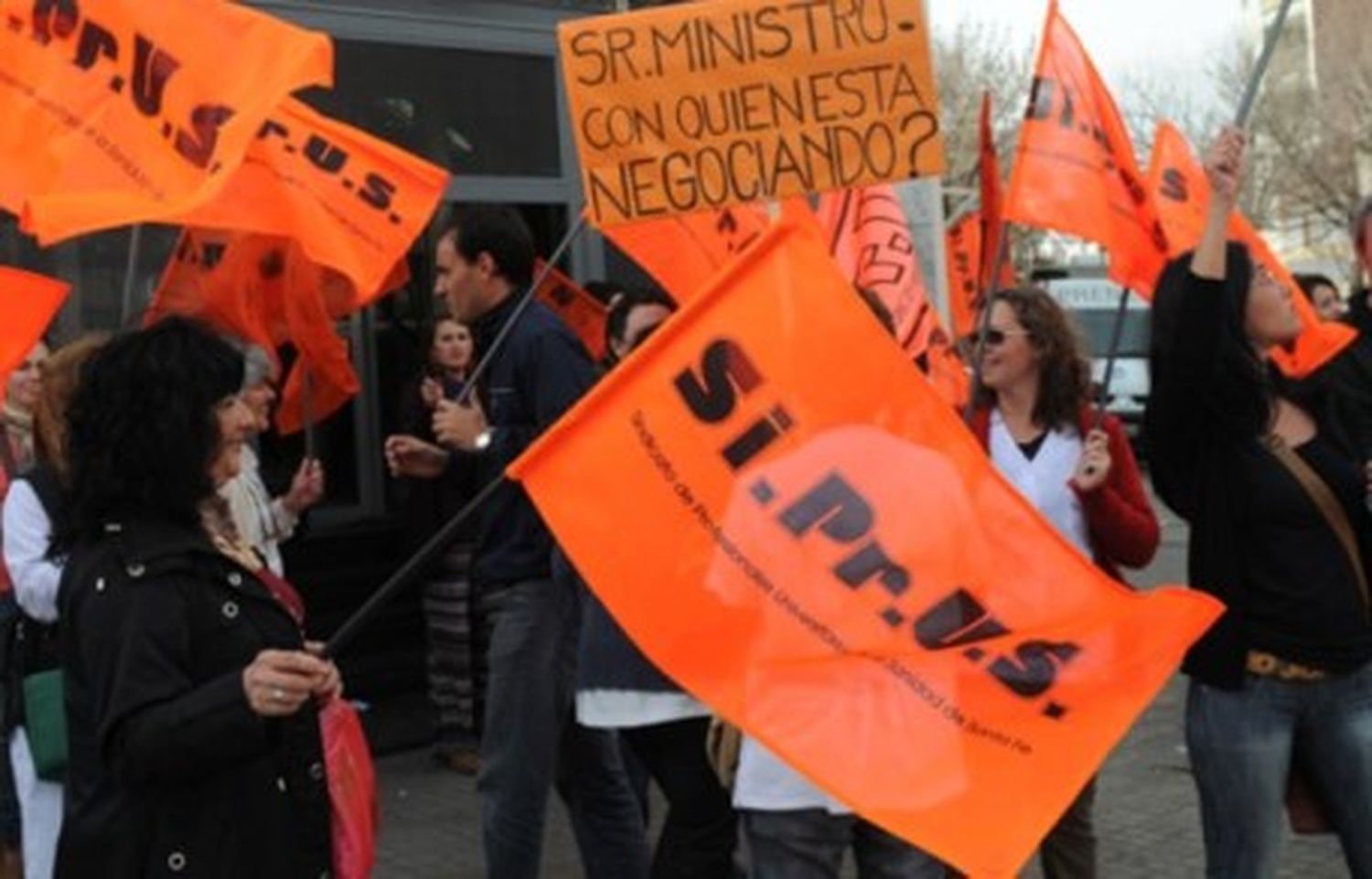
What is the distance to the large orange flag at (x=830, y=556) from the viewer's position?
312 cm

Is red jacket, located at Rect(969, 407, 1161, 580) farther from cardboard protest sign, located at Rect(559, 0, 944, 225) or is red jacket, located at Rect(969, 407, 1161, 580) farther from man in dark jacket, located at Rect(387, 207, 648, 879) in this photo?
man in dark jacket, located at Rect(387, 207, 648, 879)

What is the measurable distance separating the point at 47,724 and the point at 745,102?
1995mm

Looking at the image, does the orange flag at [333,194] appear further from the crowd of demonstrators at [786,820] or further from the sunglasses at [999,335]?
the crowd of demonstrators at [786,820]

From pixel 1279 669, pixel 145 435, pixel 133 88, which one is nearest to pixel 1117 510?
pixel 1279 669

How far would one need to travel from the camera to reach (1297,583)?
3.90m

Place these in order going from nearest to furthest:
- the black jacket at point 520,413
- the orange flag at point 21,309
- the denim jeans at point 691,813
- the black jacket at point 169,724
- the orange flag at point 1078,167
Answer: the black jacket at point 169,724
the denim jeans at point 691,813
the orange flag at point 21,309
the black jacket at point 520,413
the orange flag at point 1078,167

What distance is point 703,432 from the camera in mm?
3211

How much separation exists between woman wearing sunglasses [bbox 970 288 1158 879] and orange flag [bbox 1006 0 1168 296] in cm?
51

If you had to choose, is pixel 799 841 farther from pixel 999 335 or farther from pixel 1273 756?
pixel 999 335

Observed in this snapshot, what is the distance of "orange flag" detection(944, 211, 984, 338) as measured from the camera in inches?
355

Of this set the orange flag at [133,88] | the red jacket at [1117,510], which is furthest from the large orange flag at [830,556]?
the orange flag at [133,88]

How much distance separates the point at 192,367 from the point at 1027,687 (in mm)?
1506

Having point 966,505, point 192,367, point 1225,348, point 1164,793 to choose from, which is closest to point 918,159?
point 1225,348

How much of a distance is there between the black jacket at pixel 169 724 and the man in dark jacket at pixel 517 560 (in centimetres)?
187
